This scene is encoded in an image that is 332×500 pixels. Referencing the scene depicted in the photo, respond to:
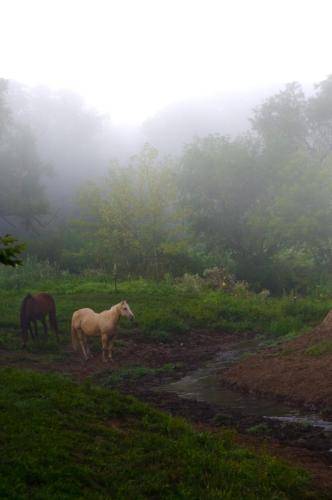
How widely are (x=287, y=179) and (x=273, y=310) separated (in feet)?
62.8

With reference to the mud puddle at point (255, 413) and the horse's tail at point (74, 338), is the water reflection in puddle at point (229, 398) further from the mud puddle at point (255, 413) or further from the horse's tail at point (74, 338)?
the horse's tail at point (74, 338)

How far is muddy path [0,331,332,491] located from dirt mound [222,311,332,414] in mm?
518

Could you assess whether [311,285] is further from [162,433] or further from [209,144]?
[162,433]

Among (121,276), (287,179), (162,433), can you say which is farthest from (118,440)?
(287,179)

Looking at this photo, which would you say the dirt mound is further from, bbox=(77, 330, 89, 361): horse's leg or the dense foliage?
the dense foliage

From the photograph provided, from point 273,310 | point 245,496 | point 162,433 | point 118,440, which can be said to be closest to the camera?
point 245,496

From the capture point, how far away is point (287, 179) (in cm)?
4500

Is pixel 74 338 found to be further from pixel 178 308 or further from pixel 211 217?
pixel 211 217

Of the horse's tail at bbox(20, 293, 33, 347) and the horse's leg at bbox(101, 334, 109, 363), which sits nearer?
the horse's leg at bbox(101, 334, 109, 363)

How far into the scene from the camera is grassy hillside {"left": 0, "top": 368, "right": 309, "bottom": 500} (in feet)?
25.7

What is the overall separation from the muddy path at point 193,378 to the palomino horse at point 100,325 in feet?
1.38

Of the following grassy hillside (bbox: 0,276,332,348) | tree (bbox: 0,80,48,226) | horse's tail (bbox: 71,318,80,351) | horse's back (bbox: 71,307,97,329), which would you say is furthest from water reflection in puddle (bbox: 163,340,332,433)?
tree (bbox: 0,80,48,226)

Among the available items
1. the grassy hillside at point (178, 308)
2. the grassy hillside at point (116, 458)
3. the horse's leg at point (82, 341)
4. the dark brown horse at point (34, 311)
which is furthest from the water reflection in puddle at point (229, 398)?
the dark brown horse at point (34, 311)

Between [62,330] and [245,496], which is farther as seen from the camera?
[62,330]
